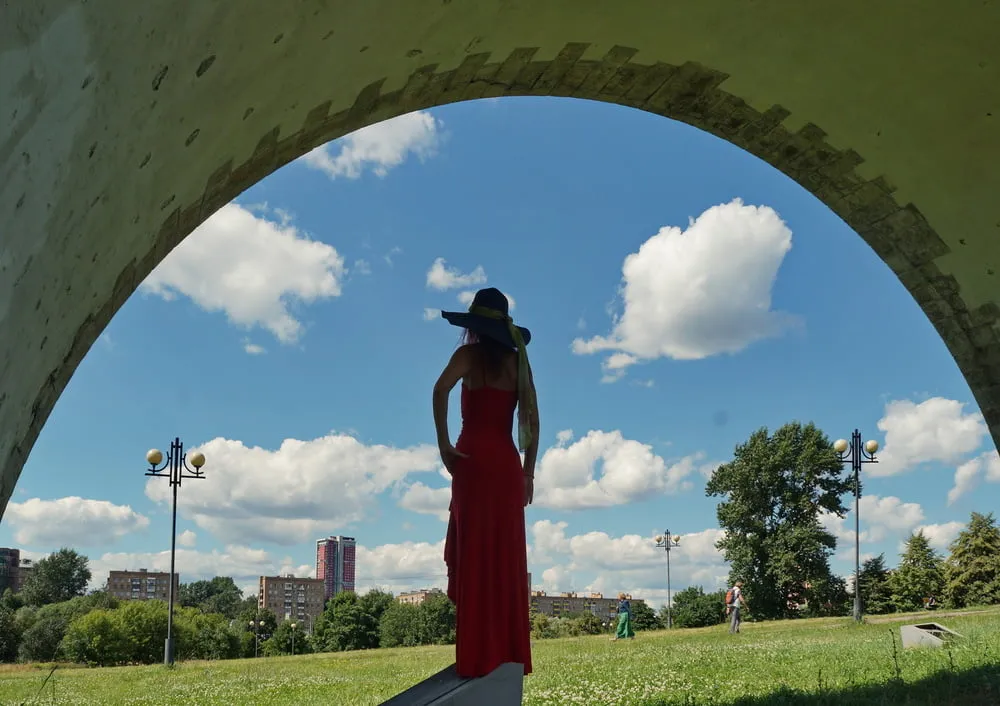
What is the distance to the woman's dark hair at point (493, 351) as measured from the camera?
12.6 ft

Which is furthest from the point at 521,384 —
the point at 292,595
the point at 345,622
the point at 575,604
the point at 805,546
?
the point at 292,595

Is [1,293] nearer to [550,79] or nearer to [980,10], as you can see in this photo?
[550,79]

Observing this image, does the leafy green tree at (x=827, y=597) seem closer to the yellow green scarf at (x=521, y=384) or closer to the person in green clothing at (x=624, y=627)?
the person in green clothing at (x=624, y=627)

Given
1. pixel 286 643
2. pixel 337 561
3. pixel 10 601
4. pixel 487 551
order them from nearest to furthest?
pixel 487 551
pixel 10 601
pixel 286 643
pixel 337 561

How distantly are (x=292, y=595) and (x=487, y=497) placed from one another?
159354 millimetres

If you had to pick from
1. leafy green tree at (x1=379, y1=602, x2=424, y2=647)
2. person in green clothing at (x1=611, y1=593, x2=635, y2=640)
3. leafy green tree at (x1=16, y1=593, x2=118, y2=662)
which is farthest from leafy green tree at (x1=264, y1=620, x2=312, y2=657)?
person in green clothing at (x1=611, y1=593, x2=635, y2=640)

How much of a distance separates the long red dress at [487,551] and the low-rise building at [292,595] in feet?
489

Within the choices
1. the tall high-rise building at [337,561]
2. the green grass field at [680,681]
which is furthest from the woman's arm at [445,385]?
the tall high-rise building at [337,561]

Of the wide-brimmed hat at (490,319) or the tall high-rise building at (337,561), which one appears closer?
the wide-brimmed hat at (490,319)

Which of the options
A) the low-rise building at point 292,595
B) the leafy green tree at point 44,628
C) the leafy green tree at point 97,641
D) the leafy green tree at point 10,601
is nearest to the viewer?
the leafy green tree at point 97,641

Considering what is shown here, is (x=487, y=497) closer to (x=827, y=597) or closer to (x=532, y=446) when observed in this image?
(x=532, y=446)

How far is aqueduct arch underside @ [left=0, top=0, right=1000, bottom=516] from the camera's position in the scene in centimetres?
181

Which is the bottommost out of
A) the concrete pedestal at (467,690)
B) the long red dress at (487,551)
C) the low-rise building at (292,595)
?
the low-rise building at (292,595)

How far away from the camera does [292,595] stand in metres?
152
